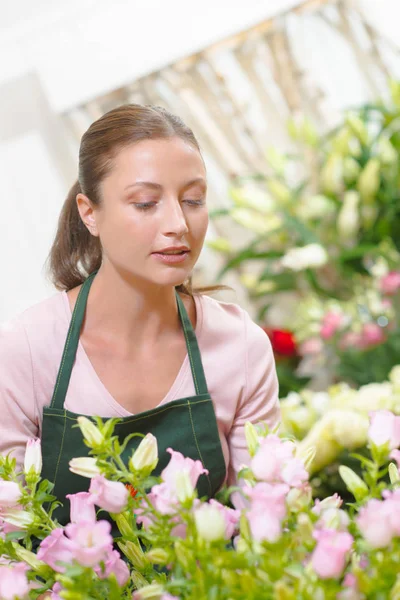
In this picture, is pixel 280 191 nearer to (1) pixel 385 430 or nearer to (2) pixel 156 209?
(2) pixel 156 209

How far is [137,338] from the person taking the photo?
135 cm

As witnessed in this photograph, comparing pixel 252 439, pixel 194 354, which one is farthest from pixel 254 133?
pixel 252 439

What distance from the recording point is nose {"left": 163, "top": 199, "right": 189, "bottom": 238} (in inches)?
44.9

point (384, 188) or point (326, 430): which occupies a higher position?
point (384, 188)

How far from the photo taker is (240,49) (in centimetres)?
330

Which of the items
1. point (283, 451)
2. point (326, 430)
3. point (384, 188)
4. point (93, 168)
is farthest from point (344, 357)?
point (283, 451)

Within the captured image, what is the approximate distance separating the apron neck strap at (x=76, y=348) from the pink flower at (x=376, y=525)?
2.25ft

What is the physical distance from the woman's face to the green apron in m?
0.21

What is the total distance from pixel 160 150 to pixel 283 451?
0.58 metres

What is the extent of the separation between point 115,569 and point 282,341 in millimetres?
2093

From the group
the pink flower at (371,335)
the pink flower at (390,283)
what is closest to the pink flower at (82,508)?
the pink flower at (371,335)

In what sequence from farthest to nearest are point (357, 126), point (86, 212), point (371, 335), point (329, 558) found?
point (357, 126) → point (371, 335) → point (86, 212) → point (329, 558)

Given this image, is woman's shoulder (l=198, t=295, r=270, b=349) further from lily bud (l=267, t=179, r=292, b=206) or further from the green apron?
lily bud (l=267, t=179, r=292, b=206)

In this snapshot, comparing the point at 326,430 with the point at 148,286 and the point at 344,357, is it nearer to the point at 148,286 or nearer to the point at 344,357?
the point at 148,286
